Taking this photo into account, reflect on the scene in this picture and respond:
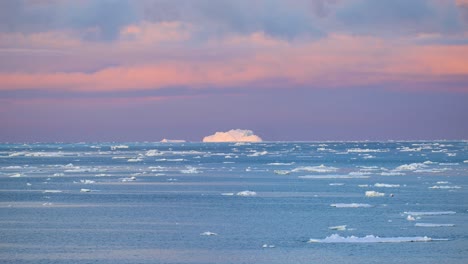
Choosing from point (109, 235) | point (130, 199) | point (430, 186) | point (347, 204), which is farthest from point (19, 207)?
point (430, 186)

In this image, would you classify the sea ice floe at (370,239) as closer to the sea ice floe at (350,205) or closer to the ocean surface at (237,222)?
the ocean surface at (237,222)

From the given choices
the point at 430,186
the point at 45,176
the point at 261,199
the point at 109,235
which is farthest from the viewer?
the point at 45,176

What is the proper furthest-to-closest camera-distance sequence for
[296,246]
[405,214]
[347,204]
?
[347,204] < [405,214] < [296,246]

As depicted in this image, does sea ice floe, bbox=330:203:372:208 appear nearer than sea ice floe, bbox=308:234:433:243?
No

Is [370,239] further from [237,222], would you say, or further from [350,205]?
[350,205]

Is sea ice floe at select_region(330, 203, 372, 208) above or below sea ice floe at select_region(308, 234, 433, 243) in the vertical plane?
above

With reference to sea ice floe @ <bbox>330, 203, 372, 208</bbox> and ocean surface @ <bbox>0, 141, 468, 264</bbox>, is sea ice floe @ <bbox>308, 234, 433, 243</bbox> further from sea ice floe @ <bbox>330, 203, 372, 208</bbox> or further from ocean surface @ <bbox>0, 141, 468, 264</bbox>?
sea ice floe @ <bbox>330, 203, 372, 208</bbox>

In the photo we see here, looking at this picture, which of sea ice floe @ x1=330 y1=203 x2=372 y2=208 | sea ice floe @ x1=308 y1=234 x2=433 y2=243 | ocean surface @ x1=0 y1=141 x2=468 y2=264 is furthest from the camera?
sea ice floe @ x1=330 y1=203 x2=372 y2=208

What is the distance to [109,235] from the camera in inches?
1214

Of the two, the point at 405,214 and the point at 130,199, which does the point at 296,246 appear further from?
the point at 130,199

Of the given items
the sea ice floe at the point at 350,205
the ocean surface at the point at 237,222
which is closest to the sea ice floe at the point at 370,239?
the ocean surface at the point at 237,222

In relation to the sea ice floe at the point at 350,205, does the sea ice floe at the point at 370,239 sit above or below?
below

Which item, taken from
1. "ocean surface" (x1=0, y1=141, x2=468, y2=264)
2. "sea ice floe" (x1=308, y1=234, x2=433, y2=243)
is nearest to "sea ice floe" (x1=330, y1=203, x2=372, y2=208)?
"ocean surface" (x1=0, y1=141, x2=468, y2=264)

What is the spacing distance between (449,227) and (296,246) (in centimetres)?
687
